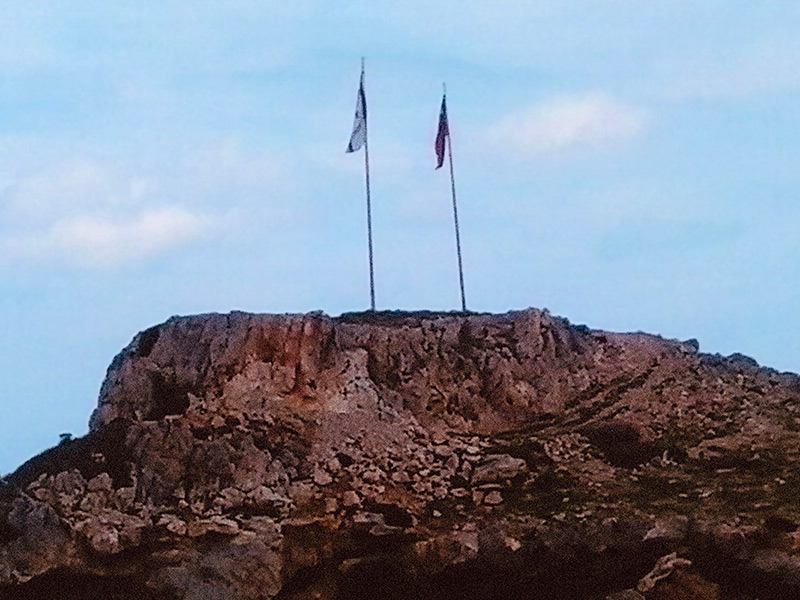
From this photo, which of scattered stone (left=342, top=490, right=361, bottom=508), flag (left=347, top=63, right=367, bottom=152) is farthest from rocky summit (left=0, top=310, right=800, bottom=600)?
flag (left=347, top=63, right=367, bottom=152)

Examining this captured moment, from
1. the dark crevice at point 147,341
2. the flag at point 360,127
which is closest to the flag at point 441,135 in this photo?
the flag at point 360,127

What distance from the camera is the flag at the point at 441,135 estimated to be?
142 feet

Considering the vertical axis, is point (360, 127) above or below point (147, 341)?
above

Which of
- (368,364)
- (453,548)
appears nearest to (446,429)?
(368,364)

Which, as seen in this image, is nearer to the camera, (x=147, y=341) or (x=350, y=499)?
(x=350, y=499)

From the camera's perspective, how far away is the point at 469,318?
36.1 metres

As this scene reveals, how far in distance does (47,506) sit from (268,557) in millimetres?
5638

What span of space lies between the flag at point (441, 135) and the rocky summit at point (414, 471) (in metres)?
8.32

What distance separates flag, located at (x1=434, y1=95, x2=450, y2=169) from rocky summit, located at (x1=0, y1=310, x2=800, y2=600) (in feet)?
27.3

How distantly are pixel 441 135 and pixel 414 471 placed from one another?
16520 millimetres

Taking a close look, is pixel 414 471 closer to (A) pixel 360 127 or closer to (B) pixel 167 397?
(B) pixel 167 397

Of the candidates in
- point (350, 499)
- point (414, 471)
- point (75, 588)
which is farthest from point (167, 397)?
point (414, 471)

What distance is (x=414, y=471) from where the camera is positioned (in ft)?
102

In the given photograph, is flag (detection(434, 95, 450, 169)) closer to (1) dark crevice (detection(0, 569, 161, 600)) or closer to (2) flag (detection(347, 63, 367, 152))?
(2) flag (detection(347, 63, 367, 152))
